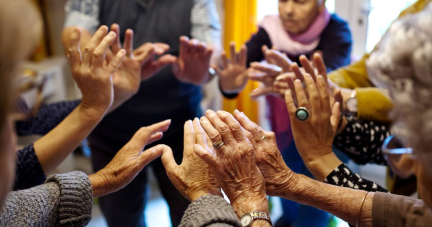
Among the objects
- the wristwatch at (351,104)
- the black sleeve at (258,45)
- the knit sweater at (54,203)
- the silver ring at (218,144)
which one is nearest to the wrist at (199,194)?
the silver ring at (218,144)

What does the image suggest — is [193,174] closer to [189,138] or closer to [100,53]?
[189,138]

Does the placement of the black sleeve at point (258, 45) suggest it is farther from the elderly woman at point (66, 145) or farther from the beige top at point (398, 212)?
the beige top at point (398, 212)

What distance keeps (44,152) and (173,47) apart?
68cm

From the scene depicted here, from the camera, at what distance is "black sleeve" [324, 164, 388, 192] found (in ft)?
2.86

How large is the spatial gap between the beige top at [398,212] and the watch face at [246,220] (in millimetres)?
285

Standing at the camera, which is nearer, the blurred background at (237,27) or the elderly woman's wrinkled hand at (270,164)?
the elderly woman's wrinkled hand at (270,164)

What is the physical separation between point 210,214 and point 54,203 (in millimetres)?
363

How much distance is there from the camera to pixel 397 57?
572 millimetres

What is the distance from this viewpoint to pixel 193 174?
821 millimetres

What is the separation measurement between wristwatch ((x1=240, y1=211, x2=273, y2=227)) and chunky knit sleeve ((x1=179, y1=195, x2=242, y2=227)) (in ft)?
0.13

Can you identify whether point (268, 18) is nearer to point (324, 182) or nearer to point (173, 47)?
point (173, 47)

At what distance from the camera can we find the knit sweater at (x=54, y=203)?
2.38ft

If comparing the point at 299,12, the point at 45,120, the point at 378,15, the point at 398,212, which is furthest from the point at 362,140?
the point at 378,15

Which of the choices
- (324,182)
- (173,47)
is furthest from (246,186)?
(173,47)
